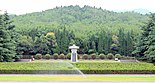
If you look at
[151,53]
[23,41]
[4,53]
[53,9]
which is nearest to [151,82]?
[151,53]

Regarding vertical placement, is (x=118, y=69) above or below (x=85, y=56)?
above

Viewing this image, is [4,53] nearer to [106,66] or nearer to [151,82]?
[106,66]

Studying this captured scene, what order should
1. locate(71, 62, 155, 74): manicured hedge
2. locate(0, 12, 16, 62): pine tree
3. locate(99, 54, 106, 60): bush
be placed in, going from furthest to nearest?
locate(99, 54, 106, 60): bush < locate(0, 12, 16, 62): pine tree < locate(71, 62, 155, 74): manicured hedge

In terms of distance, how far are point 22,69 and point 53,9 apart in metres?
66.3

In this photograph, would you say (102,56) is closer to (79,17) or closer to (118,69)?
(118,69)

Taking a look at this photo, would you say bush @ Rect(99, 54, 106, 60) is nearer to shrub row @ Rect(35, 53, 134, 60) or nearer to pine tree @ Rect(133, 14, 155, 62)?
shrub row @ Rect(35, 53, 134, 60)

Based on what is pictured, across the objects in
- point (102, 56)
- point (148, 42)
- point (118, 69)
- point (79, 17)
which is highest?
point (79, 17)

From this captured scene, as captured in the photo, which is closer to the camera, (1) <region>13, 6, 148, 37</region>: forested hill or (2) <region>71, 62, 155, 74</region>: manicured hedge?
(2) <region>71, 62, 155, 74</region>: manicured hedge

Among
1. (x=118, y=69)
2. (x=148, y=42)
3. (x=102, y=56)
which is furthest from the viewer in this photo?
(x=102, y=56)

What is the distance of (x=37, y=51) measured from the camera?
49.8 metres

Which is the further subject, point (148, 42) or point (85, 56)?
point (85, 56)

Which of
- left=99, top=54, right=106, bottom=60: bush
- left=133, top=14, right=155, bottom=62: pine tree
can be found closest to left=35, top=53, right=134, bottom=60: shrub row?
left=99, top=54, right=106, bottom=60: bush

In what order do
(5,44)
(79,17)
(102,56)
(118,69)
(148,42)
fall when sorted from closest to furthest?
(118,69) < (5,44) < (148,42) < (102,56) < (79,17)

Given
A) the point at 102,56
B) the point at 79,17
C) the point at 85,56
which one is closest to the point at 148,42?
the point at 102,56
